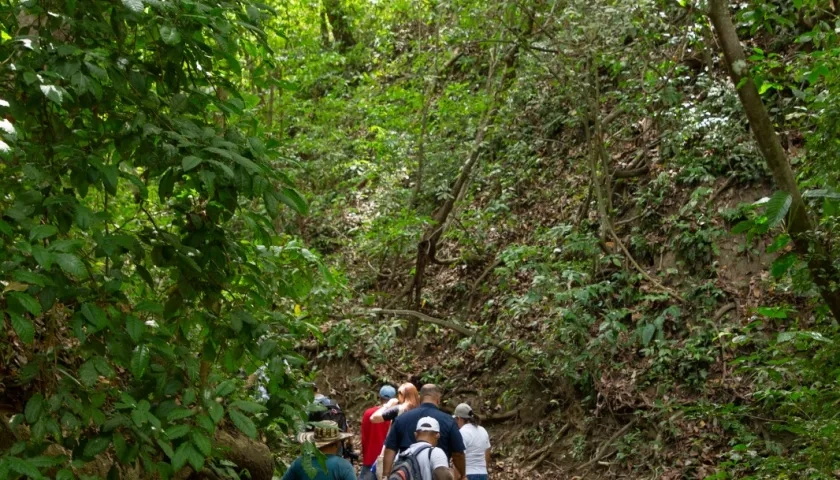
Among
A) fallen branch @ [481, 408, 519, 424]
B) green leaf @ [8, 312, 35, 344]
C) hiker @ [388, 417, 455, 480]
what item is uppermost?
green leaf @ [8, 312, 35, 344]

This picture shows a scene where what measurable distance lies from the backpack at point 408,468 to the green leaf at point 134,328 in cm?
A: 295

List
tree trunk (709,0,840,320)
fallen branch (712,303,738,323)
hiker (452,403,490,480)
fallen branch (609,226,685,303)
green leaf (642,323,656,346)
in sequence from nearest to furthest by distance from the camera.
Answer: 1. tree trunk (709,0,840,320)
2. hiker (452,403,490,480)
3. green leaf (642,323,656,346)
4. fallen branch (712,303,738,323)
5. fallen branch (609,226,685,303)

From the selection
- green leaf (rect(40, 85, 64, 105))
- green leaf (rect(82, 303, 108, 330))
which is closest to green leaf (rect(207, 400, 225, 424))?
green leaf (rect(82, 303, 108, 330))

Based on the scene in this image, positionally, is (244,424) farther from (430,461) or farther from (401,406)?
(401,406)

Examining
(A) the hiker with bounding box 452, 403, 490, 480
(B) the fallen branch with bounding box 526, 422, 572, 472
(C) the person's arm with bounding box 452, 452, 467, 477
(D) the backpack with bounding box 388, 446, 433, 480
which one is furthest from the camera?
Answer: (B) the fallen branch with bounding box 526, 422, 572, 472

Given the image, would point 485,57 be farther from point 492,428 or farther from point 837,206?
point 837,206

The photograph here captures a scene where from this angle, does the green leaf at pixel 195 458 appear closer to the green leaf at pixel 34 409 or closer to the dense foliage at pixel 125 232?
the dense foliage at pixel 125 232

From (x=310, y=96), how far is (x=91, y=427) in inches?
526

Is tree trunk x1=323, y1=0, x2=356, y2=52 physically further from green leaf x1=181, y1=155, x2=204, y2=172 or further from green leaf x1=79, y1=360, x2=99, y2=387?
green leaf x1=79, y1=360, x2=99, y2=387

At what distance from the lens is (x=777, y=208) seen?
14.8ft

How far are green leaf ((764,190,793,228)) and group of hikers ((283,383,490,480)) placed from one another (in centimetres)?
267

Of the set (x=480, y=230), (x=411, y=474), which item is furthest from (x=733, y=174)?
(x=411, y=474)

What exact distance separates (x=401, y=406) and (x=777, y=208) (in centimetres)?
516

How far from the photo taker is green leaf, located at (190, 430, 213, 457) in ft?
12.4
